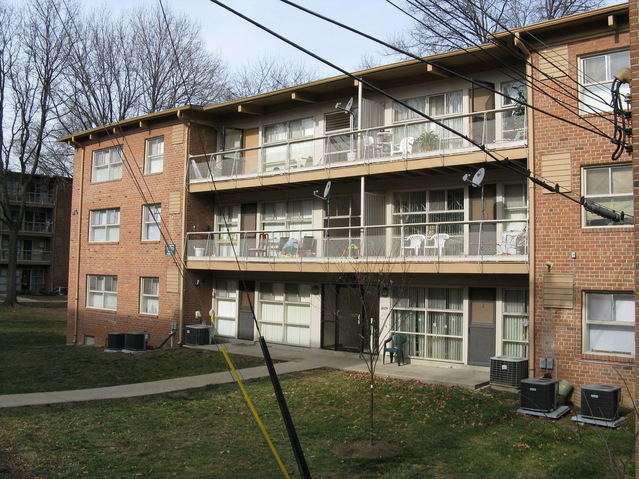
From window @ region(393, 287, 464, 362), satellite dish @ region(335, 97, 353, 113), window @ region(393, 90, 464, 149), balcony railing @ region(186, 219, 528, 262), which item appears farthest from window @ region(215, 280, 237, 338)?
window @ region(393, 90, 464, 149)

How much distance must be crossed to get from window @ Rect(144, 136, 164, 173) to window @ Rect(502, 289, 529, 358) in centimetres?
1470

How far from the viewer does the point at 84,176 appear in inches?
1143

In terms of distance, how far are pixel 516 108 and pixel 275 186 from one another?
8.81 meters

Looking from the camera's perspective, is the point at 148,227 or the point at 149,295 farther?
the point at 148,227

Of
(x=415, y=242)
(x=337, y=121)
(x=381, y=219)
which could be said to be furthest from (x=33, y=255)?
(x=415, y=242)

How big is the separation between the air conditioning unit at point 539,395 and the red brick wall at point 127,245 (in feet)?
46.7

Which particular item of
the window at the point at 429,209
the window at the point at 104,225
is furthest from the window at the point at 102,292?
the window at the point at 429,209

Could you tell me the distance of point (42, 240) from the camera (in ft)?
200

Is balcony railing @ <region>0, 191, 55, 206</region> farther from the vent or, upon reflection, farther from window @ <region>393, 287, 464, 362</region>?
window @ <region>393, 287, 464, 362</region>

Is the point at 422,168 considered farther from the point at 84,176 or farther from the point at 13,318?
the point at 13,318

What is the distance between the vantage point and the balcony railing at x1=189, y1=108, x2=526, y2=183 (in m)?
16.2

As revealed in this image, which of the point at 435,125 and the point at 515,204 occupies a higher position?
the point at 435,125

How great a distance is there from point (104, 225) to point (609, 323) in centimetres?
2146

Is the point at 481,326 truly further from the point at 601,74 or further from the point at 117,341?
the point at 117,341
